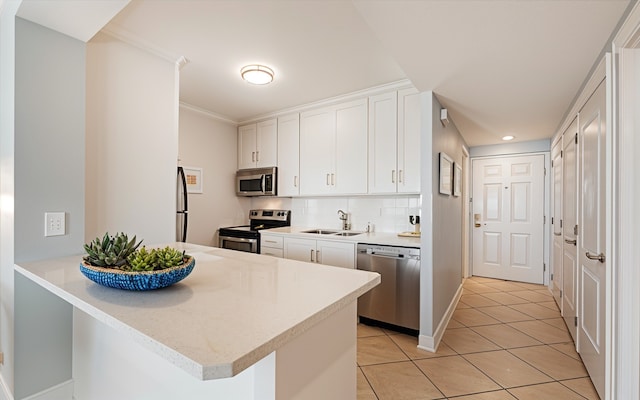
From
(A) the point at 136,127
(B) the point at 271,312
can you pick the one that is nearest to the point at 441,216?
(B) the point at 271,312

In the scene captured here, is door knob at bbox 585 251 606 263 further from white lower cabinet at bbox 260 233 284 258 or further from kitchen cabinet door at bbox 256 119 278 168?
kitchen cabinet door at bbox 256 119 278 168

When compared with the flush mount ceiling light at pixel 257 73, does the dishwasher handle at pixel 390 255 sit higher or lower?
lower

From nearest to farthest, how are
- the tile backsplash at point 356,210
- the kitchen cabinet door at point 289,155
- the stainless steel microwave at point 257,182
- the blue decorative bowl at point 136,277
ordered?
the blue decorative bowl at point 136,277, the tile backsplash at point 356,210, the kitchen cabinet door at point 289,155, the stainless steel microwave at point 257,182

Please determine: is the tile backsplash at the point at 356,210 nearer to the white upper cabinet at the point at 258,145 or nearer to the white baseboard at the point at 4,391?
the white upper cabinet at the point at 258,145

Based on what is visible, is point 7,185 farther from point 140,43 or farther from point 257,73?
point 257,73

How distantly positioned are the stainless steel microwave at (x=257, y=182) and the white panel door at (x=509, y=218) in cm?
333

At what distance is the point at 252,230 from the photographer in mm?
4020

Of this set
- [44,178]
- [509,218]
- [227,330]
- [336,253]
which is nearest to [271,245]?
[336,253]

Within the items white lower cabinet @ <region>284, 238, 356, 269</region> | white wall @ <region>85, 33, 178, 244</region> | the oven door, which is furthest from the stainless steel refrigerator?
white lower cabinet @ <region>284, 238, 356, 269</region>

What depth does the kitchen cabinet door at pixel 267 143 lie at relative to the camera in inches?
157

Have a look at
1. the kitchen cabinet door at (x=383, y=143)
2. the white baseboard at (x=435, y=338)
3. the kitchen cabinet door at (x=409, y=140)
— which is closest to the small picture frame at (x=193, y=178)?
the kitchen cabinet door at (x=383, y=143)

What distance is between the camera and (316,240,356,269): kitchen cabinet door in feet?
9.66

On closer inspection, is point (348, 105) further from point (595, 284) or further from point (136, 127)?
point (595, 284)

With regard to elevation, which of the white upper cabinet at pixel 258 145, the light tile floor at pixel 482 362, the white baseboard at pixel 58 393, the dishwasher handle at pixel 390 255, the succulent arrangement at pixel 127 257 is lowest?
the light tile floor at pixel 482 362
